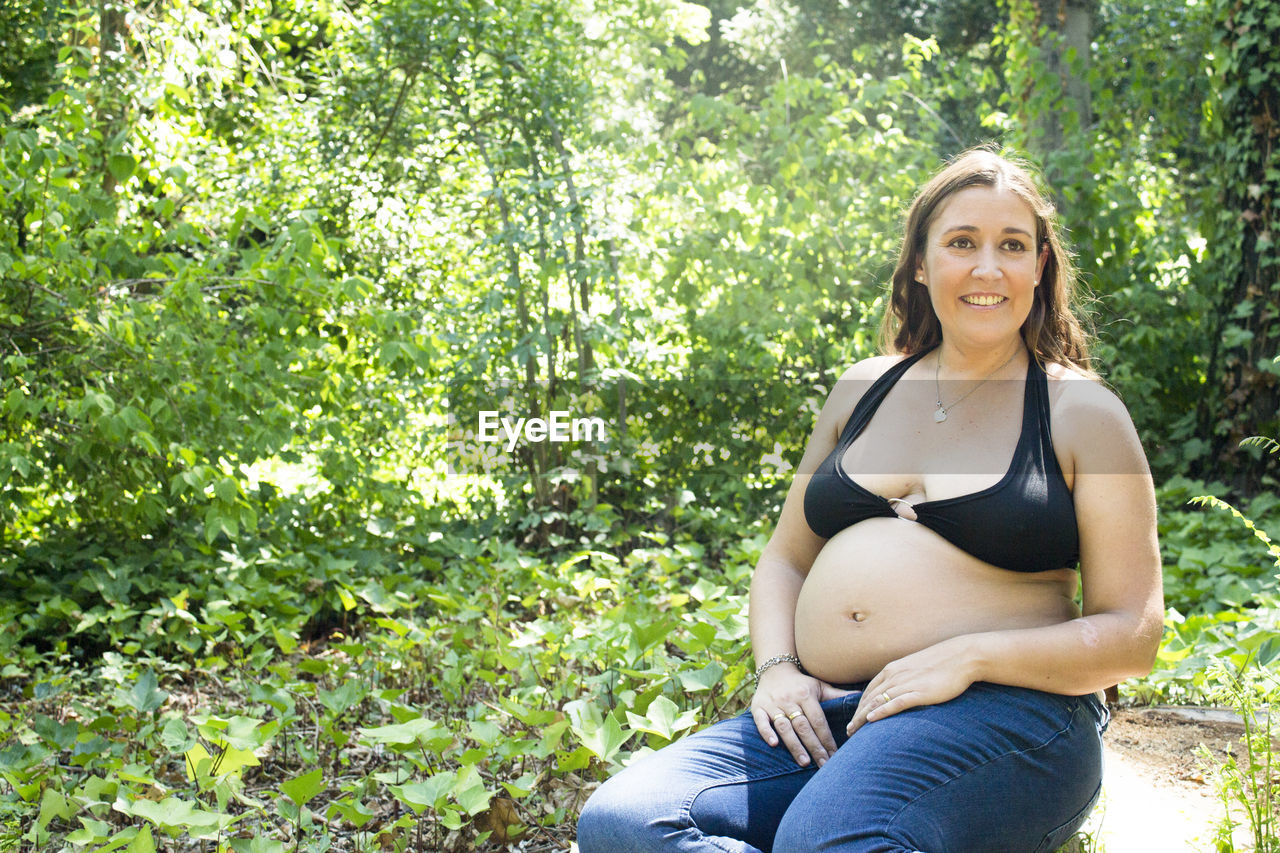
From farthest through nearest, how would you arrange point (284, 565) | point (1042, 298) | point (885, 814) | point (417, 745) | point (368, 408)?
point (368, 408), point (284, 565), point (417, 745), point (1042, 298), point (885, 814)

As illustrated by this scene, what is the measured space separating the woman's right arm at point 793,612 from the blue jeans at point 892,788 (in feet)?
0.12

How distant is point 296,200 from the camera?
17.2ft

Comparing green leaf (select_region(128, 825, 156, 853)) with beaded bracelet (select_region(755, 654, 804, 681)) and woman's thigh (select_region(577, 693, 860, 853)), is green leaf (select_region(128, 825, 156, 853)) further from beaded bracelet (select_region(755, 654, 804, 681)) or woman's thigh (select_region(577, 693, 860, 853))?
beaded bracelet (select_region(755, 654, 804, 681))

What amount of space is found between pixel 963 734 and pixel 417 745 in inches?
49.5

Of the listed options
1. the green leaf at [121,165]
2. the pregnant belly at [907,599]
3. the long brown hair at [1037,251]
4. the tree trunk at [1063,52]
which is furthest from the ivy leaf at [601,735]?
the tree trunk at [1063,52]

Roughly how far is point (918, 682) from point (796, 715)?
232mm

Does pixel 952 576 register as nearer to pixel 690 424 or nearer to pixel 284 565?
pixel 284 565

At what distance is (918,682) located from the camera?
1544 mm

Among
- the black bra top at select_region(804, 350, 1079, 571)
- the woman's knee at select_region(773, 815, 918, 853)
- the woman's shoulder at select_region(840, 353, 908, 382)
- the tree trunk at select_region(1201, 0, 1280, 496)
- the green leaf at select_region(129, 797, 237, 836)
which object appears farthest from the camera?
the tree trunk at select_region(1201, 0, 1280, 496)

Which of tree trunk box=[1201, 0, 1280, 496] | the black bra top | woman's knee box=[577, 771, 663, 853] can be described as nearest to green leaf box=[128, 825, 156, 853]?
woman's knee box=[577, 771, 663, 853]

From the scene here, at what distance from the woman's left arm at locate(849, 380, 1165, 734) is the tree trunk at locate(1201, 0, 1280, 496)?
4.18 meters

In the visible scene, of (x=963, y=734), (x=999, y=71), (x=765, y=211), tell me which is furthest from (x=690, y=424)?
(x=999, y=71)

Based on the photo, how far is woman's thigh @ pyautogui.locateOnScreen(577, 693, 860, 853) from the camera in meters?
1.51

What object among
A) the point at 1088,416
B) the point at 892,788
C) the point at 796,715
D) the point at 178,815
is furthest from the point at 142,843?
the point at 1088,416
